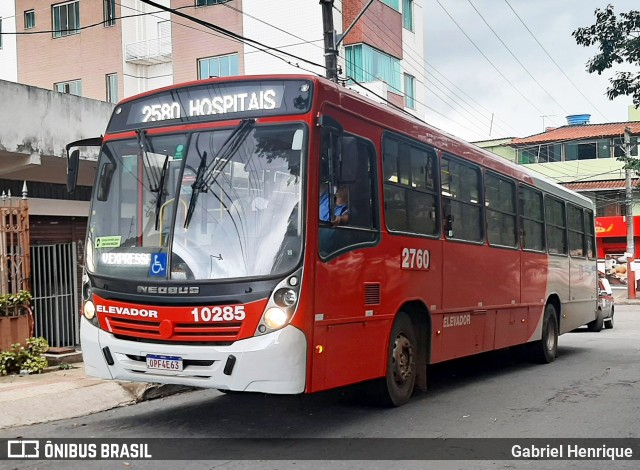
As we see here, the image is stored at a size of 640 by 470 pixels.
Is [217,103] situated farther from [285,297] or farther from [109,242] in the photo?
[285,297]

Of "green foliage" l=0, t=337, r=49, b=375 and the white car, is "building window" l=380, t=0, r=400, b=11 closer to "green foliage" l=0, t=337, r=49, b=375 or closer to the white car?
the white car

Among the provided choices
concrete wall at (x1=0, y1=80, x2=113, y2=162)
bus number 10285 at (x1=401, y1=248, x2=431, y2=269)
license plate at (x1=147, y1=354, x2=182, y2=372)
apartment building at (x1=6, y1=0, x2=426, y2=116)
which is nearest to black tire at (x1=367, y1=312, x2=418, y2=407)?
bus number 10285 at (x1=401, y1=248, x2=431, y2=269)

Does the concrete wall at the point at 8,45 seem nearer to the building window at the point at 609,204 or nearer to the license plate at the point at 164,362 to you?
the license plate at the point at 164,362

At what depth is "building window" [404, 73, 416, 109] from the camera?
105 feet

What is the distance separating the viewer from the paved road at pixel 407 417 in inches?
280

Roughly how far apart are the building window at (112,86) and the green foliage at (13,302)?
23.4 metres

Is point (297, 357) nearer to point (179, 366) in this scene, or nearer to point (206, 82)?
point (179, 366)

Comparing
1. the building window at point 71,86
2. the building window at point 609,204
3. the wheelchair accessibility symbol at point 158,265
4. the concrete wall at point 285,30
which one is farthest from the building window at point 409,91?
the wheelchair accessibility symbol at point 158,265

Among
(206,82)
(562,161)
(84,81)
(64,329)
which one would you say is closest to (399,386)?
(206,82)

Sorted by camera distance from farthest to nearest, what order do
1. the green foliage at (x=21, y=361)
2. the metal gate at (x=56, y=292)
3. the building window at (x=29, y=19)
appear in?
1. the building window at (x=29, y=19)
2. the metal gate at (x=56, y=292)
3. the green foliage at (x=21, y=361)

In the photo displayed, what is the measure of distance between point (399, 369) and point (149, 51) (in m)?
27.1

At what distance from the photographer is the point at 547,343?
13.5 metres

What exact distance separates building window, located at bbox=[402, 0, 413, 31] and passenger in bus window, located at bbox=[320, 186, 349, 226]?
26253mm

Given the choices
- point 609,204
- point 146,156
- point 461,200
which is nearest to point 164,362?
point 146,156
